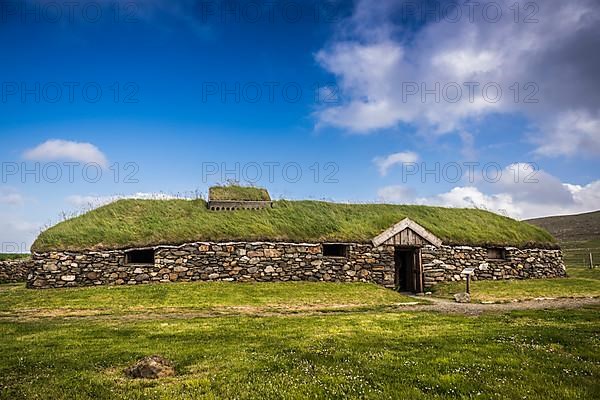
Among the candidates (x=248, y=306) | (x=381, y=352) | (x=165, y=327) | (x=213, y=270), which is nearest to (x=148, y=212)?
(x=213, y=270)

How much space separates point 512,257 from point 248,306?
66.0 ft

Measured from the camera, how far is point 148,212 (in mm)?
28172

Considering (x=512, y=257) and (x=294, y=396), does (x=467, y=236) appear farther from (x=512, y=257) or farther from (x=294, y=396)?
(x=294, y=396)

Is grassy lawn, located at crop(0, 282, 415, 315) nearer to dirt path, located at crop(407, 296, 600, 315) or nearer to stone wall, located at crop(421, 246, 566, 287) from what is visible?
dirt path, located at crop(407, 296, 600, 315)

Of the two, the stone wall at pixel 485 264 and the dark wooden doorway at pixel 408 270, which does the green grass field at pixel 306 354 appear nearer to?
the dark wooden doorway at pixel 408 270

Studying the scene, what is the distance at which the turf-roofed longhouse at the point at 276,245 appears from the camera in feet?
79.8

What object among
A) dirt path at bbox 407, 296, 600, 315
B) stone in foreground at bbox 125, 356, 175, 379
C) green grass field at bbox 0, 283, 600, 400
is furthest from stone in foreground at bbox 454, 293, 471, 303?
stone in foreground at bbox 125, 356, 175, 379

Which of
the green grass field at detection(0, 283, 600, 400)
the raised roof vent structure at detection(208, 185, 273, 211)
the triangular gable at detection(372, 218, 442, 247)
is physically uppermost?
the raised roof vent structure at detection(208, 185, 273, 211)

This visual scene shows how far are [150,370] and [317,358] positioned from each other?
11.1 ft

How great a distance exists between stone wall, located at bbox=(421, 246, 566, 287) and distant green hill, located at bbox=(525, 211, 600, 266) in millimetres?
22177

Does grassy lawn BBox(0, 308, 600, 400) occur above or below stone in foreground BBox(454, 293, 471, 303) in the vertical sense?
above

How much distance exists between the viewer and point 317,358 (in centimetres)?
933

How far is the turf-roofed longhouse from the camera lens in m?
24.3

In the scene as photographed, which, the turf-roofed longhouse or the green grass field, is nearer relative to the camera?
the green grass field
